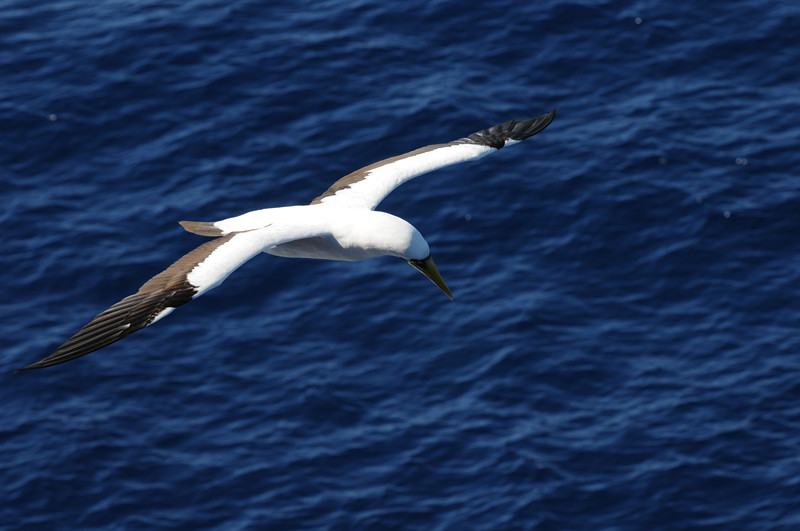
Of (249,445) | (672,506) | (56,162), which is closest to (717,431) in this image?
(672,506)

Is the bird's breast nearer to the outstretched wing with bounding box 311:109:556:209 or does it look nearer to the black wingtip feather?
the outstretched wing with bounding box 311:109:556:209

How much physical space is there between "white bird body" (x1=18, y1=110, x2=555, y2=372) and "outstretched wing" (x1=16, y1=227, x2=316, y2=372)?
0.01 metres

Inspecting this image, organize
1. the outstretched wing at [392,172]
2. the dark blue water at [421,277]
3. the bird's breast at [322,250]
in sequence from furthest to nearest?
the dark blue water at [421,277] → the outstretched wing at [392,172] → the bird's breast at [322,250]

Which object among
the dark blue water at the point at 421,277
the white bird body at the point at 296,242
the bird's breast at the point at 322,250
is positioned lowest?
the dark blue water at the point at 421,277

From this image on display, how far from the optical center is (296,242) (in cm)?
1966

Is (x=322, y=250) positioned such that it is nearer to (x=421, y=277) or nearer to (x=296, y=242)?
(x=296, y=242)

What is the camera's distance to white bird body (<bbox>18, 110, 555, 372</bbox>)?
16.6 meters

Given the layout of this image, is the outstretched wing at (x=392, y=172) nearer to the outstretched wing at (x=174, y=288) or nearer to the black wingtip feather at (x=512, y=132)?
the black wingtip feather at (x=512, y=132)

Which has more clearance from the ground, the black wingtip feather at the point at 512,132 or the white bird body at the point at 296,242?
the white bird body at the point at 296,242

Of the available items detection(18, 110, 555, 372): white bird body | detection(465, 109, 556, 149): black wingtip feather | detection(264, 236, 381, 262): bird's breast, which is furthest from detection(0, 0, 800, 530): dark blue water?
detection(264, 236, 381, 262): bird's breast

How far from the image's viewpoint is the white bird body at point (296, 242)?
16609mm

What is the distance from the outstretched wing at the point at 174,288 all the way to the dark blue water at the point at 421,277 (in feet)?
44.5

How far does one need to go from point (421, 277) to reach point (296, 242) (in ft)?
48.0

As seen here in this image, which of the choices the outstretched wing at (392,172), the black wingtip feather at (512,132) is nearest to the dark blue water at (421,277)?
the black wingtip feather at (512,132)
